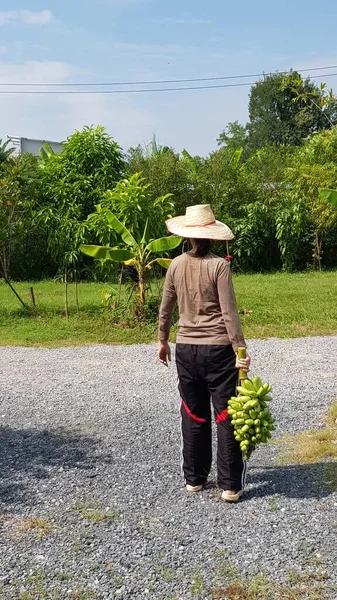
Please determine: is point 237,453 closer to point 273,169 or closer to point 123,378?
point 123,378

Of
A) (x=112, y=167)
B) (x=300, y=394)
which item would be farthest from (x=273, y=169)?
(x=300, y=394)

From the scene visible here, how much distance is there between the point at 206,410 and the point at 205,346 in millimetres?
458

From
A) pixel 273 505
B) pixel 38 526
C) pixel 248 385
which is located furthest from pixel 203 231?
pixel 38 526

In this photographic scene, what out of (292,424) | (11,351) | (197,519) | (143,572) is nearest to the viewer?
(143,572)

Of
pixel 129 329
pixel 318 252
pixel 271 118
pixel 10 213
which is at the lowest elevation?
pixel 318 252

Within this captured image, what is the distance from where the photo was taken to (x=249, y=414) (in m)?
4.06

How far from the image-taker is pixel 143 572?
11.0ft

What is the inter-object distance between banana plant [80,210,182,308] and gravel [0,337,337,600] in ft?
12.4

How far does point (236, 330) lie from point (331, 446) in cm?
166

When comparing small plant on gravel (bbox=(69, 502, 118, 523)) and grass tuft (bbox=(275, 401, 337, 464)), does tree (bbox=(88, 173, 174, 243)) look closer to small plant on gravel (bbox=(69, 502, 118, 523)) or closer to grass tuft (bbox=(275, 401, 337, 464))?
grass tuft (bbox=(275, 401, 337, 464))

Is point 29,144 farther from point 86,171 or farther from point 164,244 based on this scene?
point 164,244

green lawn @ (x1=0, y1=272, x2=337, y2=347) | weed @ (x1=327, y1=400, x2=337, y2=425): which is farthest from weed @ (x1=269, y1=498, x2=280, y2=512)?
green lawn @ (x1=0, y1=272, x2=337, y2=347)

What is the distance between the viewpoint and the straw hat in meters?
4.21

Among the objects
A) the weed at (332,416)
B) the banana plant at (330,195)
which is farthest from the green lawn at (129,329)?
the weed at (332,416)
